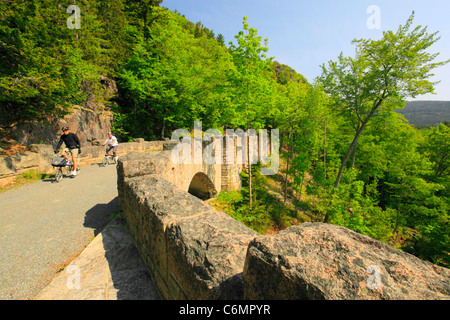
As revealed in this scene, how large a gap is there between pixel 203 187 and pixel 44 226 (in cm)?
968

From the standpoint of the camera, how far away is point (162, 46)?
17875 millimetres

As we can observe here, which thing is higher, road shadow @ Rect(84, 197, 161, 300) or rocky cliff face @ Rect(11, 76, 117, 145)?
rocky cliff face @ Rect(11, 76, 117, 145)

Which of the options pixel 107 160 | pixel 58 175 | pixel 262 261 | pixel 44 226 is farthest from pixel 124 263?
pixel 107 160

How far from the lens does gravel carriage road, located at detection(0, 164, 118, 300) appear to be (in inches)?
108

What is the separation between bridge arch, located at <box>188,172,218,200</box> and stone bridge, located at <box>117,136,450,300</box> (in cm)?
912

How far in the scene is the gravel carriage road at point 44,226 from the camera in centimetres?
274

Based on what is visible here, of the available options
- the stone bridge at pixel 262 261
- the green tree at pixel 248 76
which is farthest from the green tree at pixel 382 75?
the stone bridge at pixel 262 261

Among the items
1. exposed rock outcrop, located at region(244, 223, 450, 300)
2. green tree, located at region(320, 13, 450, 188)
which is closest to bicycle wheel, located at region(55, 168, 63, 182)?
exposed rock outcrop, located at region(244, 223, 450, 300)

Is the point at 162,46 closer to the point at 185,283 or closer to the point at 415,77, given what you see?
the point at 415,77

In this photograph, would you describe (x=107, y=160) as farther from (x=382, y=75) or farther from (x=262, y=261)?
(x=382, y=75)

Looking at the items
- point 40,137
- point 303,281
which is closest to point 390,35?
point 303,281

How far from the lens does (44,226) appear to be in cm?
395

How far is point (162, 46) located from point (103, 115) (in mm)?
8300

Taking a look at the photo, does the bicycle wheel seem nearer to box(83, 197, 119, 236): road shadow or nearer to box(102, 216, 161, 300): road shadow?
box(83, 197, 119, 236): road shadow
